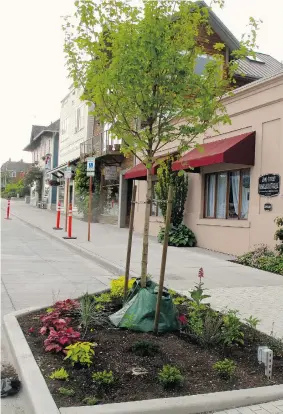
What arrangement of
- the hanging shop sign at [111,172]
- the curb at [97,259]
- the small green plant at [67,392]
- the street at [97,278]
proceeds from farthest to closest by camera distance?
the hanging shop sign at [111,172]
the curb at [97,259]
the street at [97,278]
the small green plant at [67,392]

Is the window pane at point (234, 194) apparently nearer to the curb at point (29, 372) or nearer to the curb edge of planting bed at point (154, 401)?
the curb at point (29, 372)

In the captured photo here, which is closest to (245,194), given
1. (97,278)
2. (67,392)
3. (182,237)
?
(182,237)

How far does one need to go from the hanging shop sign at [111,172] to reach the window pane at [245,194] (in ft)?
35.3

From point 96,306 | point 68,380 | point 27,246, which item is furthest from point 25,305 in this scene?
point 27,246

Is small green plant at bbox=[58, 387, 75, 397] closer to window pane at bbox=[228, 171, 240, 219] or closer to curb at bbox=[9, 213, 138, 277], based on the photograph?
curb at bbox=[9, 213, 138, 277]

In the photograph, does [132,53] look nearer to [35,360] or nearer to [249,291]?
[35,360]

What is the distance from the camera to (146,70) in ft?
15.4

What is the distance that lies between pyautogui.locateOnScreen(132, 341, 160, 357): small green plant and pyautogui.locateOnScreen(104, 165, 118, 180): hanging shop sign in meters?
18.7

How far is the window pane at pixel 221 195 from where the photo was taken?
13750 mm

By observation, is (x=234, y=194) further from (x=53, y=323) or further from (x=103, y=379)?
(x=103, y=379)

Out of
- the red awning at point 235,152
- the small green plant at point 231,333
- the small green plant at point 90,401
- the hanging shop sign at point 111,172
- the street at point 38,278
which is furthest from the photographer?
the hanging shop sign at point 111,172

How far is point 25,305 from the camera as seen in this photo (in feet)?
21.5

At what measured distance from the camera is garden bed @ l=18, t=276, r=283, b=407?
11.0 ft

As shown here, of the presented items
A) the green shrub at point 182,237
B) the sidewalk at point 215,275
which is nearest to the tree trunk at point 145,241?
the sidewalk at point 215,275
